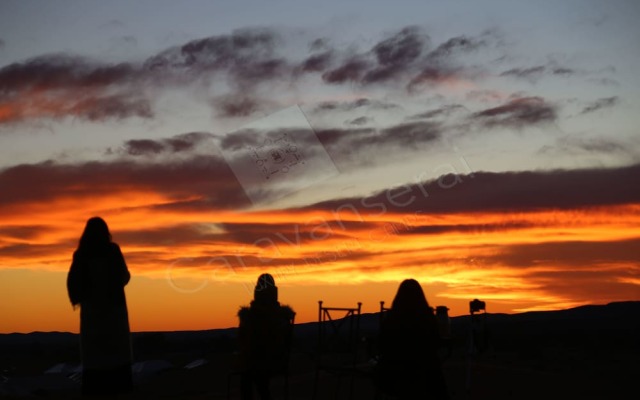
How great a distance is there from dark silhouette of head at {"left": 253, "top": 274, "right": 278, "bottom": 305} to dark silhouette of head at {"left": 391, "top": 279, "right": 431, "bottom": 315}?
218cm

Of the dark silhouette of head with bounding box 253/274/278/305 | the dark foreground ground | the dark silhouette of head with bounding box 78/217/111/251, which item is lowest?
the dark foreground ground

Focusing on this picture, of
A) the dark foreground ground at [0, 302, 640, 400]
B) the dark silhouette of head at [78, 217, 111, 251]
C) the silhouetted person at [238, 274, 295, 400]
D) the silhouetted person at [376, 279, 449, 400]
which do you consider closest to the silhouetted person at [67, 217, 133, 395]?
the dark silhouette of head at [78, 217, 111, 251]

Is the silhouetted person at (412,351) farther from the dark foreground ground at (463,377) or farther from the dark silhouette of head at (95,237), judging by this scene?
the dark silhouette of head at (95,237)

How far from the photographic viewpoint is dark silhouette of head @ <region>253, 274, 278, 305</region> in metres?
12.0

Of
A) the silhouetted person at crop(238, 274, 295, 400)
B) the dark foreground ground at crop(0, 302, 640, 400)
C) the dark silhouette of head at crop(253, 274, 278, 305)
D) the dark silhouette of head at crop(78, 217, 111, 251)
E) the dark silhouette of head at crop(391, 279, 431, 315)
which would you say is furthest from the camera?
the dark foreground ground at crop(0, 302, 640, 400)

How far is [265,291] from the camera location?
12.1 metres

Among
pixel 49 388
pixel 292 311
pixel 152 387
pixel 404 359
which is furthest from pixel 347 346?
pixel 49 388

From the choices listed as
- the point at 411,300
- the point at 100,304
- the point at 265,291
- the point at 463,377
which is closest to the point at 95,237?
the point at 100,304

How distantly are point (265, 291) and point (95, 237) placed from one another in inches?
121

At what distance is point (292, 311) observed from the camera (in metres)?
12.3

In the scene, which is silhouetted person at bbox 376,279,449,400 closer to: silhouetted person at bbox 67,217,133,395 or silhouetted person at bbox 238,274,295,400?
silhouetted person at bbox 238,274,295,400

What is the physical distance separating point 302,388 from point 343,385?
1.00 meters

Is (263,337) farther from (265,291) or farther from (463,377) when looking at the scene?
(463,377)

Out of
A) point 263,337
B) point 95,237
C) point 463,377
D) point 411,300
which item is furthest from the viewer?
point 463,377
